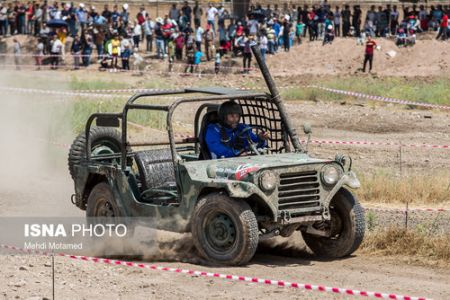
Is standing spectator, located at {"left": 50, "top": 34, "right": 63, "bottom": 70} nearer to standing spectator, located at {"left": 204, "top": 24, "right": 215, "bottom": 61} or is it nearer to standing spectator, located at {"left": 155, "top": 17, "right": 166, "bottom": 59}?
standing spectator, located at {"left": 155, "top": 17, "right": 166, "bottom": 59}

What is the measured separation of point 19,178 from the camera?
18.5m

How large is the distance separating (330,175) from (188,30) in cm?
2904

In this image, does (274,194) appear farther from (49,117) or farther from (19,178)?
(49,117)

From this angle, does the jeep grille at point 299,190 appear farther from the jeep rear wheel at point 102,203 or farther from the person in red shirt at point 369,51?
the person in red shirt at point 369,51

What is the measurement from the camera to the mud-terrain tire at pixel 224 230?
10672mm

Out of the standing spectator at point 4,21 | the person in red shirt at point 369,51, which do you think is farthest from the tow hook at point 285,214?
the standing spectator at point 4,21

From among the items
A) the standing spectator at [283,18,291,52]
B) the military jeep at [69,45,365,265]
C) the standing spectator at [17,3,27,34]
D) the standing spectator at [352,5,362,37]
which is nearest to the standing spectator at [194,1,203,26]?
the standing spectator at [283,18,291,52]

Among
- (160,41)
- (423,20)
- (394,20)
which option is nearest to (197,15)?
(160,41)

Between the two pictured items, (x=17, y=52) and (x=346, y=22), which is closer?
(x=17, y=52)

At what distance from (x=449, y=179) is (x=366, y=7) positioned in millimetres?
31383

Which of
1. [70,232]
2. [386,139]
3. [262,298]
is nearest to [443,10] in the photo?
[386,139]

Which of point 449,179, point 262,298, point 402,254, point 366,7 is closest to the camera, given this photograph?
point 262,298

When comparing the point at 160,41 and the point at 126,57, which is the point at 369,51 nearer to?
the point at 160,41

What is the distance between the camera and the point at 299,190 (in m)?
11.0
